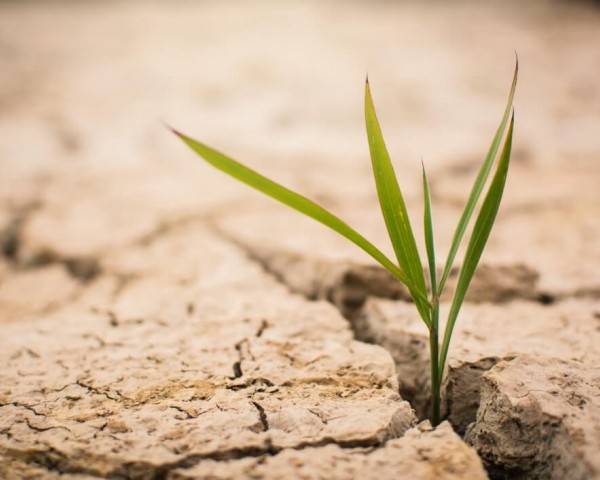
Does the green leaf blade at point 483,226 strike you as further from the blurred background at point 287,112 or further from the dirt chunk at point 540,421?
the blurred background at point 287,112

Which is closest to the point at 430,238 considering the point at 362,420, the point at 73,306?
the point at 362,420

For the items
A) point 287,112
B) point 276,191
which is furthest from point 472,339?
point 287,112

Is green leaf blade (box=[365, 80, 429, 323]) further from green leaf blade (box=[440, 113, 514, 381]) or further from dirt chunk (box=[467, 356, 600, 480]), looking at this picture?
dirt chunk (box=[467, 356, 600, 480])

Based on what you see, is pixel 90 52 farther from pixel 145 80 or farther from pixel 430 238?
pixel 430 238

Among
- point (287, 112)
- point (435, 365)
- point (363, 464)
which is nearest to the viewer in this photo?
point (363, 464)

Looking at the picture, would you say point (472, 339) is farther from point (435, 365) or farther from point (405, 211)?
point (405, 211)

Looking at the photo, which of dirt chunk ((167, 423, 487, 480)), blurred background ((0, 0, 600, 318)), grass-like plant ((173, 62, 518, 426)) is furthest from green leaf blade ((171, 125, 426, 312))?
blurred background ((0, 0, 600, 318))
